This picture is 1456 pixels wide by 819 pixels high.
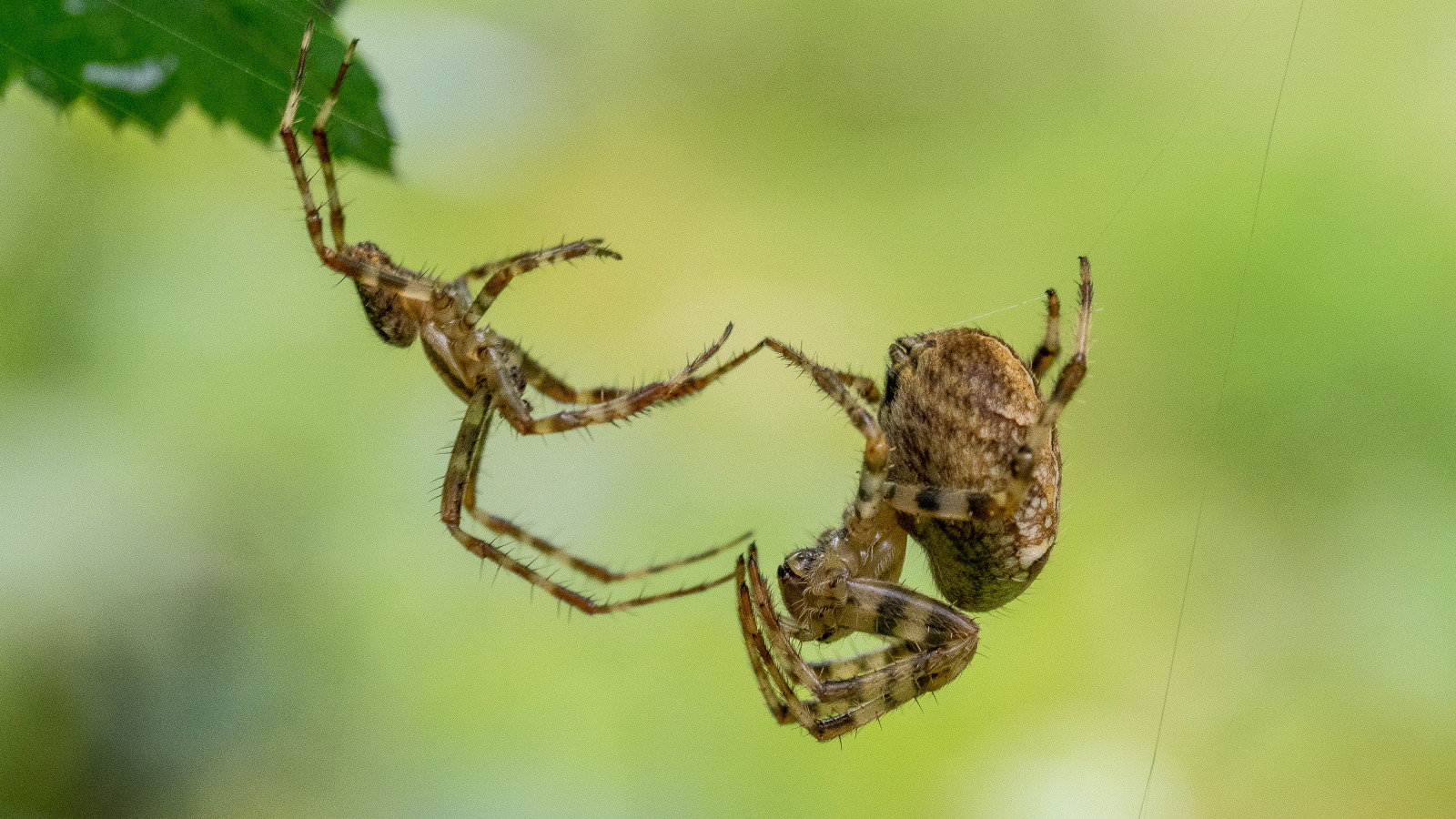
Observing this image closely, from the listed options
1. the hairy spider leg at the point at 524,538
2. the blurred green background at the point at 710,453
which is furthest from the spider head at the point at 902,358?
the blurred green background at the point at 710,453

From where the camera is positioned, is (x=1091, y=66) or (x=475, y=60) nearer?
(x=475, y=60)

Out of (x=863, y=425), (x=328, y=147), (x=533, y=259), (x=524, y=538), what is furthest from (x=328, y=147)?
(x=863, y=425)

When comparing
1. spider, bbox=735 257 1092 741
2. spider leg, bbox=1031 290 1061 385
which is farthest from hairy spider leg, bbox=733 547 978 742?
spider leg, bbox=1031 290 1061 385

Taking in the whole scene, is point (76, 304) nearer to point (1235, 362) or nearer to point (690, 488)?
point (690, 488)

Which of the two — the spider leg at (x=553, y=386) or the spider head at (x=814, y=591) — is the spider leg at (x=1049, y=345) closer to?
the spider leg at (x=553, y=386)

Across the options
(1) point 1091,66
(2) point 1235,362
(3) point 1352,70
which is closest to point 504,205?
(1) point 1091,66

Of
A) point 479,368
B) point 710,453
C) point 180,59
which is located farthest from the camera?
point 710,453

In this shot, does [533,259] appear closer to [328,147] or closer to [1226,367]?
[328,147]
